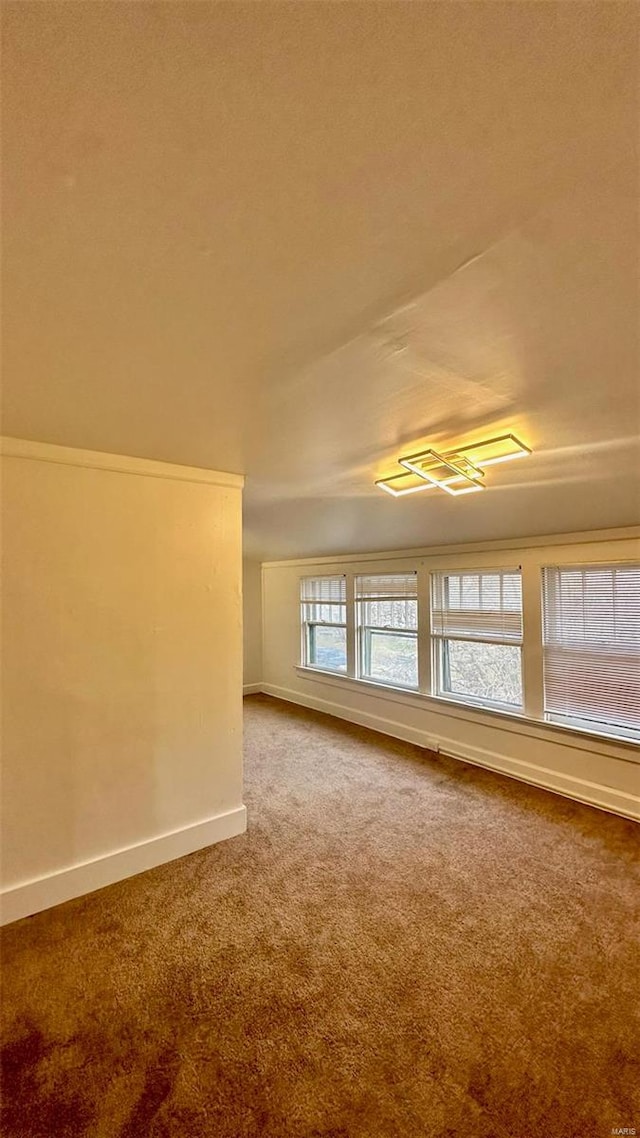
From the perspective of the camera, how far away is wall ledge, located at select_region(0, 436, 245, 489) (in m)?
1.99

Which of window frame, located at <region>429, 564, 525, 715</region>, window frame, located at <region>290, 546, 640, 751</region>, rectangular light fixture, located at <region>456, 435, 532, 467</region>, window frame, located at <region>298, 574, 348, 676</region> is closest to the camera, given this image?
rectangular light fixture, located at <region>456, 435, 532, 467</region>

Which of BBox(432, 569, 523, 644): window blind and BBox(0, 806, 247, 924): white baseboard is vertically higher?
BBox(432, 569, 523, 644): window blind

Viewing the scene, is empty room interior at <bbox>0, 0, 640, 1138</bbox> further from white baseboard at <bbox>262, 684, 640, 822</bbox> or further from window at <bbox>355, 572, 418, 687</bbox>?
window at <bbox>355, 572, 418, 687</bbox>

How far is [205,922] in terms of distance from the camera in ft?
6.41

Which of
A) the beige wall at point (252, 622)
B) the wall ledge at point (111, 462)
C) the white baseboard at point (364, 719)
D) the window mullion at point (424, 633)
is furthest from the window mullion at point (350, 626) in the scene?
the wall ledge at point (111, 462)

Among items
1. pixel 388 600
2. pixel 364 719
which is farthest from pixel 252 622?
pixel 388 600

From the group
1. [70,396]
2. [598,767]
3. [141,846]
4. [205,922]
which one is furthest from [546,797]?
[70,396]

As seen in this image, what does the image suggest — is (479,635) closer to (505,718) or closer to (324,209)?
(505,718)

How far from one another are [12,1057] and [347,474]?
2.56 m

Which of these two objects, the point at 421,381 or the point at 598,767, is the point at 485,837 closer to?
the point at 598,767

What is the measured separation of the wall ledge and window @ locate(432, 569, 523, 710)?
2378mm

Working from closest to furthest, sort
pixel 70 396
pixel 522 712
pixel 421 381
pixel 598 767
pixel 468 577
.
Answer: pixel 421 381 < pixel 70 396 < pixel 598 767 < pixel 522 712 < pixel 468 577

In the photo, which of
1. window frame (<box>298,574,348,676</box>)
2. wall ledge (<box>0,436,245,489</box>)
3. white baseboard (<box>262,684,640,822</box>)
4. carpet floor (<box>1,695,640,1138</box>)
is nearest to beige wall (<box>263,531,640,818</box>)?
white baseboard (<box>262,684,640,822</box>)

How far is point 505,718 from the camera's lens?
3.64m
